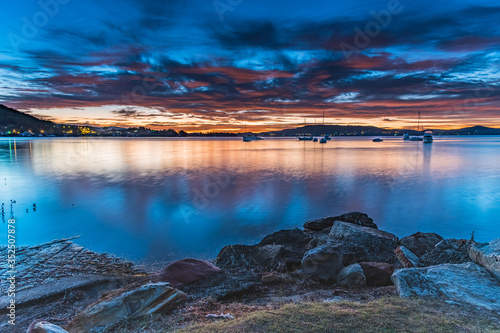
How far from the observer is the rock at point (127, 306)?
5202 mm

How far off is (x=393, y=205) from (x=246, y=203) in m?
9.47

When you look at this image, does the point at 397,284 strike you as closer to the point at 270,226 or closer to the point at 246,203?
the point at 270,226

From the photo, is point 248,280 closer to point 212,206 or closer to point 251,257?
point 251,257

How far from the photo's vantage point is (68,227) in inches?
524

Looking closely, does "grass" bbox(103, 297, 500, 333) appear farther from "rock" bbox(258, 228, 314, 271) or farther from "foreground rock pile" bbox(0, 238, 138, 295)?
"foreground rock pile" bbox(0, 238, 138, 295)

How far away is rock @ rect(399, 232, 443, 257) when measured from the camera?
9383mm

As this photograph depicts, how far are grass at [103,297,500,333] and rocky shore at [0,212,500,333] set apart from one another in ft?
1.17

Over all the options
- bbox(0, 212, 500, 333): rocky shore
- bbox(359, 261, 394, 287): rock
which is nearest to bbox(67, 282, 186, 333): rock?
bbox(0, 212, 500, 333): rocky shore

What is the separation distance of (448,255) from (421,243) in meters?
2.15

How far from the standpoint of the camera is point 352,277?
716 cm

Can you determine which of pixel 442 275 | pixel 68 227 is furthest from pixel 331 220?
pixel 68 227

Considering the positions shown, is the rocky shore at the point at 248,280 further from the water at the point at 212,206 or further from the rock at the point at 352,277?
the water at the point at 212,206

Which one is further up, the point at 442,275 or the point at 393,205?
the point at 442,275

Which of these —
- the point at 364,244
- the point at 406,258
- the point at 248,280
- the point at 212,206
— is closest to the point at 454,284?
the point at 406,258
